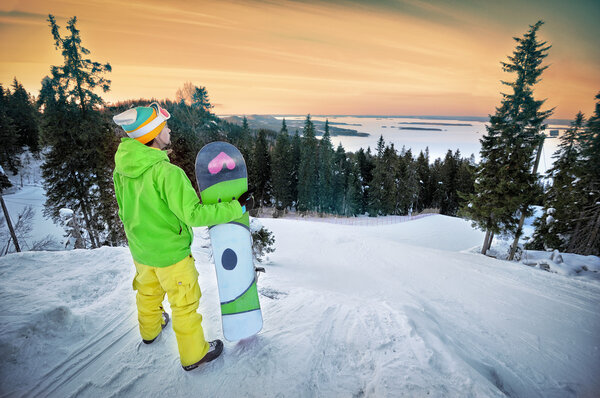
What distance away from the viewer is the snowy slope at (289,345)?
240 centimetres

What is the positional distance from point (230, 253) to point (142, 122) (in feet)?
5.82

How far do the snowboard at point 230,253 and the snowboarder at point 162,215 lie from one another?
1.35ft

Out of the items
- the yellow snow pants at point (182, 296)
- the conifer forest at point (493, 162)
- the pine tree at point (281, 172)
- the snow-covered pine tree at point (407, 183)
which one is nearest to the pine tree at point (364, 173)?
the snow-covered pine tree at point (407, 183)

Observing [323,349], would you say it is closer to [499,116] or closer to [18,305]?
[18,305]

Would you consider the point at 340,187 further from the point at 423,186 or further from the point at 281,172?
the point at 423,186

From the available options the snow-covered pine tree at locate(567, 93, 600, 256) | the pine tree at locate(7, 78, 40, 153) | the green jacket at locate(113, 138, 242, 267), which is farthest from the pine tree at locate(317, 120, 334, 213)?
the pine tree at locate(7, 78, 40, 153)

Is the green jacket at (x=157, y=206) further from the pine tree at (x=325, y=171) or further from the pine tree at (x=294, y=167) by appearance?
the pine tree at (x=294, y=167)

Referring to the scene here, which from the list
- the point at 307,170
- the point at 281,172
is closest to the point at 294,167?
the point at 307,170

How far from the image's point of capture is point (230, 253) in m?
3.13

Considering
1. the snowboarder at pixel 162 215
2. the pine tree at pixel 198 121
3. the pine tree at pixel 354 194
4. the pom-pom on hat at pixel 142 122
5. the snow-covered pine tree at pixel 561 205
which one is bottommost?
the pine tree at pixel 354 194

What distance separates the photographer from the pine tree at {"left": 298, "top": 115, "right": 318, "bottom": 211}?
1591 inches

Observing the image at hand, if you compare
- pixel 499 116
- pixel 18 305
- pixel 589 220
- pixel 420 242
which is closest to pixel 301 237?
pixel 420 242

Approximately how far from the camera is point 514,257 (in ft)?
58.2

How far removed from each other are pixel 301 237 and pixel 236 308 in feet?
42.4
